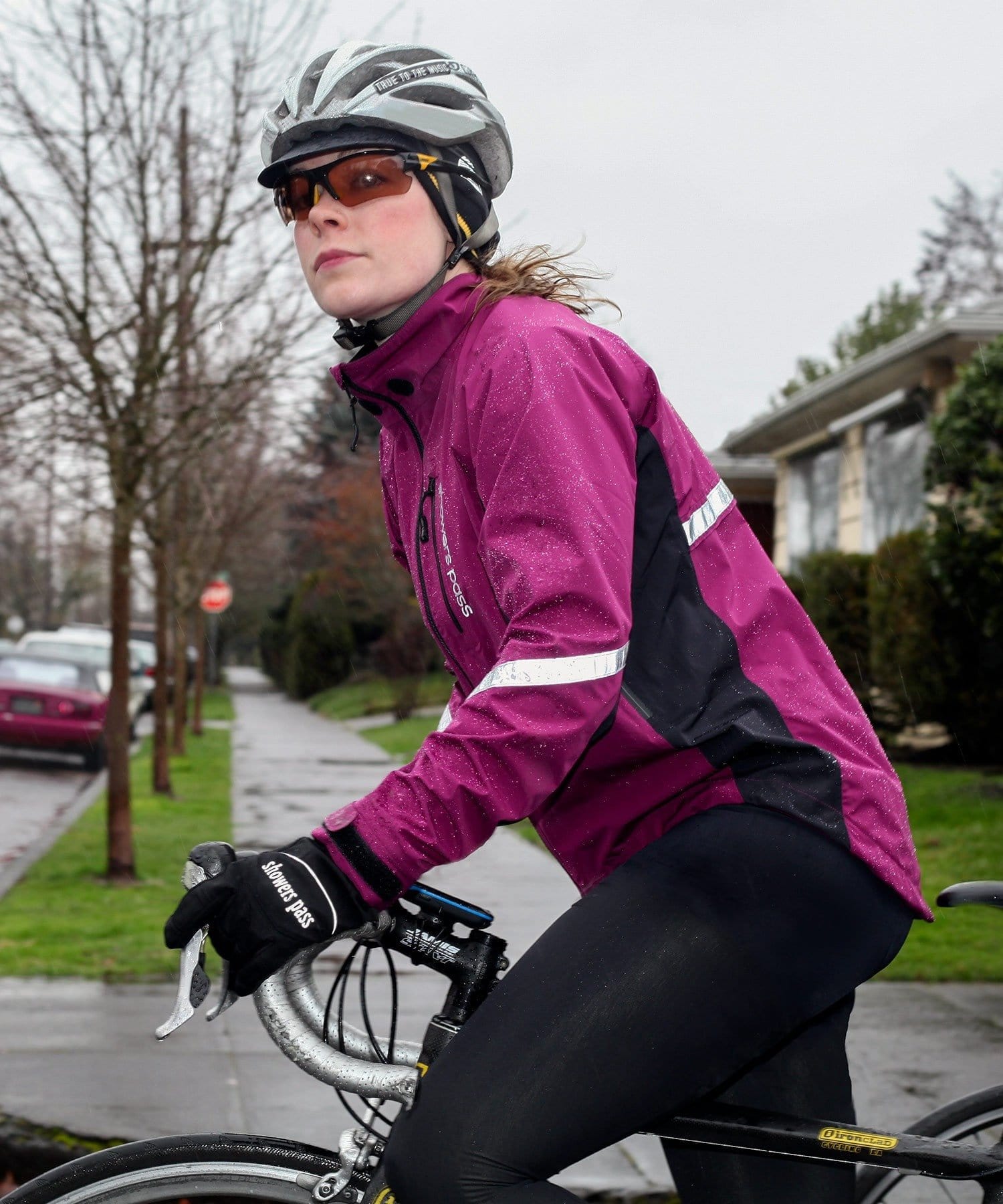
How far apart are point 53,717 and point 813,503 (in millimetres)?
10124

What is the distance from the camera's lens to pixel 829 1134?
76.7 inches

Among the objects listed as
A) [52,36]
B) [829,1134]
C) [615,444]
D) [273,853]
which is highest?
[52,36]

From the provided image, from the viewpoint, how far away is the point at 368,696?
35.0 m

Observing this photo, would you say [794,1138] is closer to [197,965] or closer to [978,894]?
[978,894]

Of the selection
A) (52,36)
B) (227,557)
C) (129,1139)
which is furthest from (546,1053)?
(227,557)

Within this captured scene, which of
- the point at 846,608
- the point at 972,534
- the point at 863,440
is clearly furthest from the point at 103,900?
the point at 863,440

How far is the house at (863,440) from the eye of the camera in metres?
15.4

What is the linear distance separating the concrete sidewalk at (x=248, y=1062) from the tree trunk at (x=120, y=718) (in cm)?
279

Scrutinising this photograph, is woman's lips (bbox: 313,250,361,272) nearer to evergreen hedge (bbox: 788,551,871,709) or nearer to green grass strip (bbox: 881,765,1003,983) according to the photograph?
green grass strip (bbox: 881,765,1003,983)

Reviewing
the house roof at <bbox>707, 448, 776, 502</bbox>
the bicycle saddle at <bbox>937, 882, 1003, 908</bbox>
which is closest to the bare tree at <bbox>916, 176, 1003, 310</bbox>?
the house roof at <bbox>707, 448, 776, 502</bbox>

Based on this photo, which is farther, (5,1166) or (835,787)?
(5,1166)

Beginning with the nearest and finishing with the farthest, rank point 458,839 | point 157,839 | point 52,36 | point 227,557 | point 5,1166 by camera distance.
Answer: point 458,839 < point 5,1166 < point 52,36 < point 157,839 < point 227,557

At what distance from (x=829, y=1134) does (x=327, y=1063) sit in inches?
25.8

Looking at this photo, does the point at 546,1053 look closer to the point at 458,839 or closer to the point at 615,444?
the point at 458,839
